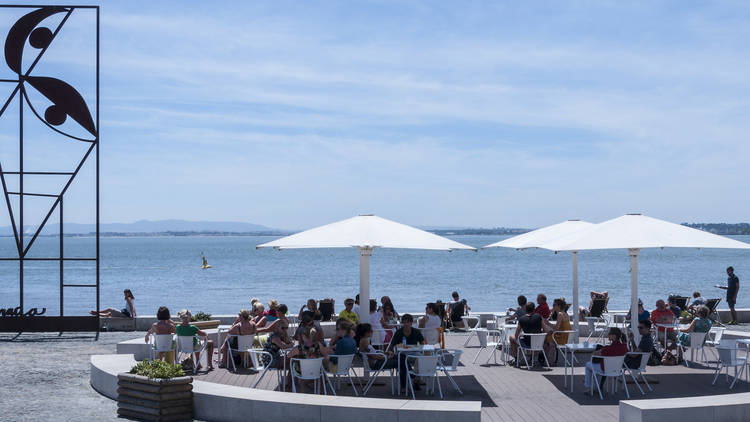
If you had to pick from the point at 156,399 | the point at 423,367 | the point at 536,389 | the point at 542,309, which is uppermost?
the point at 542,309

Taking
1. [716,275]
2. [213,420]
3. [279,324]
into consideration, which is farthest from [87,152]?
[716,275]

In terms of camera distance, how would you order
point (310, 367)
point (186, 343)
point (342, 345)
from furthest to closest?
point (186, 343) < point (342, 345) < point (310, 367)

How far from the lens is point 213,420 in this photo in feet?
29.6

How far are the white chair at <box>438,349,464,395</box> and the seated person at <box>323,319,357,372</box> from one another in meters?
1.10

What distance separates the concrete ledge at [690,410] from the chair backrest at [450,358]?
7.82ft

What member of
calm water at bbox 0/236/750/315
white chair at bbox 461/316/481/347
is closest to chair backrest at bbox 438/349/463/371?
white chair at bbox 461/316/481/347

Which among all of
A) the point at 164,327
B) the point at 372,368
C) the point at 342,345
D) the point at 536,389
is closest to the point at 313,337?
the point at 342,345

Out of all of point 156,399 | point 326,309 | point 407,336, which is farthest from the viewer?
point 326,309

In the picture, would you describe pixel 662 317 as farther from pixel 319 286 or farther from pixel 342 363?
pixel 319 286

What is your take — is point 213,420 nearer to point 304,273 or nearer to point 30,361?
point 30,361

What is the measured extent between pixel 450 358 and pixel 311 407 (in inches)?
104

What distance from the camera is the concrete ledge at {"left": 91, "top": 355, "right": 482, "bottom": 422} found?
8.08 metres

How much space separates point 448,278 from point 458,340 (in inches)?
2323

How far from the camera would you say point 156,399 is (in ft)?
29.5
